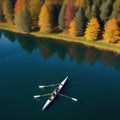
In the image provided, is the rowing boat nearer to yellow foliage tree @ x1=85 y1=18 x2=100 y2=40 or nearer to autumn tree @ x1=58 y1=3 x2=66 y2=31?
yellow foliage tree @ x1=85 y1=18 x2=100 y2=40

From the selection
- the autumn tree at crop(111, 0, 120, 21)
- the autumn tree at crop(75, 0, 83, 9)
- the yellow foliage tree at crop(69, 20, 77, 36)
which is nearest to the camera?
the autumn tree at crop(111, 0, 120, 21)

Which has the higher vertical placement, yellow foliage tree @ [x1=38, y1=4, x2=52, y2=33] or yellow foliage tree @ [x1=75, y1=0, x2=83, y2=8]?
yellow foliage tree @ [x1=75, y1=0, x2=83, y2=8]

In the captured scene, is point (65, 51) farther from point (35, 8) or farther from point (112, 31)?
point (35, 8)

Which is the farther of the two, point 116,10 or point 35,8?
point 35,8

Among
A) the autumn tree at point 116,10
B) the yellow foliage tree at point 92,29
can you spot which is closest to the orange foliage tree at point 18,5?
the yellow foliage tree at point 92,29

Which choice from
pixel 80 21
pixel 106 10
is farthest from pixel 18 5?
pixel 106 10

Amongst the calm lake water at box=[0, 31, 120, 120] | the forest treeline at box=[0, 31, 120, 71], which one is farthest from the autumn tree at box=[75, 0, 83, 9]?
the calm lake water at box=[0, 31, 120, 120]

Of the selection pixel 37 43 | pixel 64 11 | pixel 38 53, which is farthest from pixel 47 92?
pixel 64 11

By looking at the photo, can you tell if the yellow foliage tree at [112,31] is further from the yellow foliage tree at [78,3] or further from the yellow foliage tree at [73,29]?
the yellow foliage tree at [78,3]
